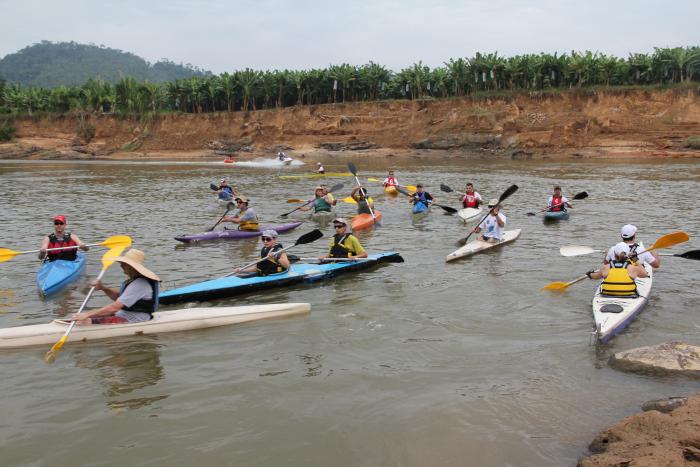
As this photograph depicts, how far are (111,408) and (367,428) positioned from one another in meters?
2.65

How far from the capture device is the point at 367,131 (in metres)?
55.3

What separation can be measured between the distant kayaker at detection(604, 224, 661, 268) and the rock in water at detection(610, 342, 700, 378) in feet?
8.60

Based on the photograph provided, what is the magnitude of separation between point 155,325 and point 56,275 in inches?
145

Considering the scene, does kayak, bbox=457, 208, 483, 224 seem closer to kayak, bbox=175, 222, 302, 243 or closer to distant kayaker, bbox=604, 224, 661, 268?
kayak, bbox=175, 222, 302, 243

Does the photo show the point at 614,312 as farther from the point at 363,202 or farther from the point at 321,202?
the point at 321,202

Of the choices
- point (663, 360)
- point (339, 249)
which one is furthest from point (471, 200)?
point (663, 360)

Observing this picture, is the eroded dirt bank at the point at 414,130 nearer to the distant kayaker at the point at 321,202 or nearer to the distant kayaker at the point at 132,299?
the distant kayaker at the point at 321,202

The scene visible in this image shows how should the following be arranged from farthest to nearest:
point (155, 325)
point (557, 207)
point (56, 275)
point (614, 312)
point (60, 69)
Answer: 1. point (60, 69)
2. point (557, 207)
3. point (56, 275)
4. point (614, 312)
5. point (155, 325)

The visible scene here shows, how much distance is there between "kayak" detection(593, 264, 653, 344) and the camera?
25.1ft

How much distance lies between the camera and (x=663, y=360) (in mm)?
6520

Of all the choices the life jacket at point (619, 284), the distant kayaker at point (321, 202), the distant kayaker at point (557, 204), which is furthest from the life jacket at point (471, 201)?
the life jacket at point (619, 284)

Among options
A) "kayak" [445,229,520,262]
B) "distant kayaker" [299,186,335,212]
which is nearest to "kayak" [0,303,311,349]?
"kayak" [445,229,520,262]

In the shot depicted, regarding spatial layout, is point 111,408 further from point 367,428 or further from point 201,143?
point 201,143

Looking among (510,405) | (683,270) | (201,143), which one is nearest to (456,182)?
(683,270)
